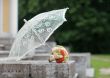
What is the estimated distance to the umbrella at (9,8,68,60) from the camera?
983 cm

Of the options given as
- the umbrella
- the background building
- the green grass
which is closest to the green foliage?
the green grass

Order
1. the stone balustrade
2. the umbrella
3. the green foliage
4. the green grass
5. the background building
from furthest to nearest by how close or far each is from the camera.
→ the green foliage
the background building
the green grass
the umbrella
the stone balustrade

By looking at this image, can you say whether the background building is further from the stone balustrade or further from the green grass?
the stone balustrade

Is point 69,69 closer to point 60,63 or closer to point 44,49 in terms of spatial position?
point 60,63

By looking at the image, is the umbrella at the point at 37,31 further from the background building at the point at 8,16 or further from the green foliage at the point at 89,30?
the green foliage at the point at 89,30

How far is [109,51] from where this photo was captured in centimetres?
4316

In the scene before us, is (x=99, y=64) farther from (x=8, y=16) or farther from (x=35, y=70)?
(x=35, y=70)

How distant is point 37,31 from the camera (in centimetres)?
985

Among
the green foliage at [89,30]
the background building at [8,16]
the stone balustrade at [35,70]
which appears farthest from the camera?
the green foliage at [89,30]

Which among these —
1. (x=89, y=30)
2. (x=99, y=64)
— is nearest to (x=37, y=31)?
(x=99, y=64)

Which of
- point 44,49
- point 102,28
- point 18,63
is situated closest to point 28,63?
point 18,63

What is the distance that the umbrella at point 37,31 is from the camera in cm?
983

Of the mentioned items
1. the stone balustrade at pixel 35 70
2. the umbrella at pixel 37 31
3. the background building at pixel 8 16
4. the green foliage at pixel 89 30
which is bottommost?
the stone balustrade at pixel 35 70

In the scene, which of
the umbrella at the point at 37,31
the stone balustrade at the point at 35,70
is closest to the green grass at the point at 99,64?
the umbrella at the point at 37,31
